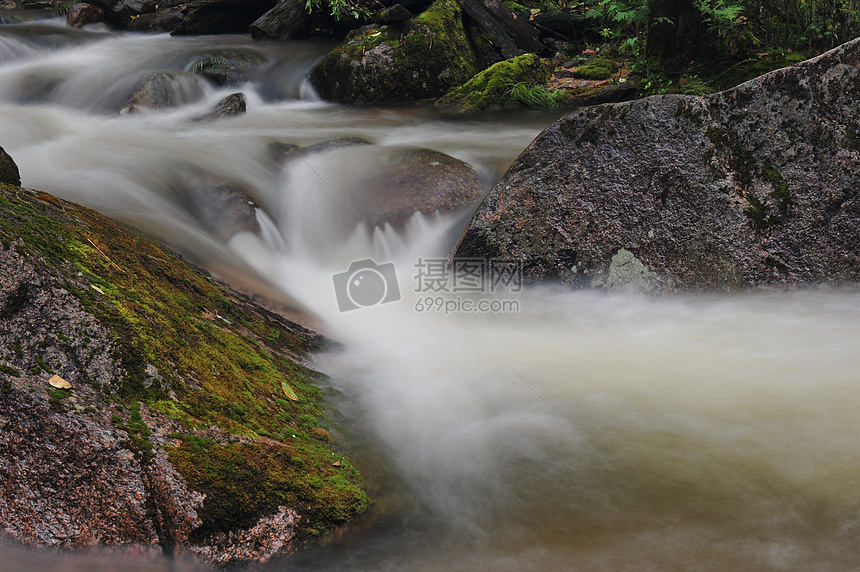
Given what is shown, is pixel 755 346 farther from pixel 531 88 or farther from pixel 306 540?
pixel 531 88

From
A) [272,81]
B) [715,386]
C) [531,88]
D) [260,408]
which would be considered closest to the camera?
[260,408]

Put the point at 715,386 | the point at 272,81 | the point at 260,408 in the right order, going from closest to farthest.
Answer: the point at 260,408 < the point at 715,386 < the point at 272,81

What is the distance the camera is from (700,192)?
446cm

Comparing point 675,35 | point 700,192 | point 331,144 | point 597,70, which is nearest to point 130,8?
point 331,144

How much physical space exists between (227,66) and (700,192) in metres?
8.33

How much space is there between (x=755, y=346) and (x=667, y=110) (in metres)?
1.87

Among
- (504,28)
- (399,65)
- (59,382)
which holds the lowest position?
(59,382)

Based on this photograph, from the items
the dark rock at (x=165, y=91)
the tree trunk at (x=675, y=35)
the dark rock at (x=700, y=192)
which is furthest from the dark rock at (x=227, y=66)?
the dark rock at (x=700, y=192)

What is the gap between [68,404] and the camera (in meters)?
1.99

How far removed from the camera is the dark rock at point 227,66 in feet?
32.9

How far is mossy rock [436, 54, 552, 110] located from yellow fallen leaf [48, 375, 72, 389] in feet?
24.3

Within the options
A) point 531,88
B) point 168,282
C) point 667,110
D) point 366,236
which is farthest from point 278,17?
point 168,282

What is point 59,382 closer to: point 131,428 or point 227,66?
point 131,428

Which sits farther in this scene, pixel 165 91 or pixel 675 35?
pixel 165 91
